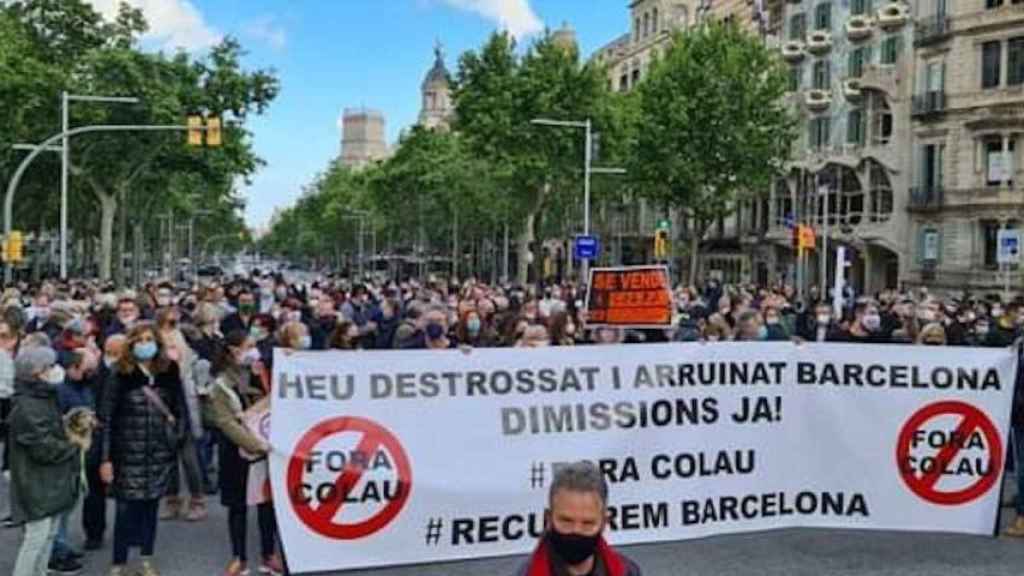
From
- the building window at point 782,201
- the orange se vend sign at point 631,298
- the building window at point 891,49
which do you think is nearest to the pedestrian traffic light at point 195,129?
the orange se vend sign at point 631,298

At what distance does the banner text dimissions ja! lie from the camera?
7340mm

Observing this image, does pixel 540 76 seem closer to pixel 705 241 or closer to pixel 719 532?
pixel 705 241

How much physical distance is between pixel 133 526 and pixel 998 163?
46689mm

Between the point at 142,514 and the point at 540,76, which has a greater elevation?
the point at 540,76

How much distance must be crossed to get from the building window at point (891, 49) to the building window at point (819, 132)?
16.8 ft

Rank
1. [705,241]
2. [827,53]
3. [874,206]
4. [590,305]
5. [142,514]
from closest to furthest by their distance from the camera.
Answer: [142,514] < [590,305] < [874,206] < [827,53] < [705,241]

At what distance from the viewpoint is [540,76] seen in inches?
2115

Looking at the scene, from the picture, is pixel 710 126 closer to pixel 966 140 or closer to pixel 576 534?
pixel 966 140

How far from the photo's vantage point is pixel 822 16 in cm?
6191

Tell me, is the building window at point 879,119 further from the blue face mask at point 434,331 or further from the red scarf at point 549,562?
the red scarf at point 549,562

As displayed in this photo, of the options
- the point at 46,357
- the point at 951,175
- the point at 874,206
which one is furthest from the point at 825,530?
the point at 874,206

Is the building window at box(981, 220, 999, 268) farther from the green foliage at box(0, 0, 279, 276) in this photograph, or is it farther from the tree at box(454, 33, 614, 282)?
the green foliage at box(0, 0, 279, 276)

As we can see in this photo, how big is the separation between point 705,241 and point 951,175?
23.6 meters

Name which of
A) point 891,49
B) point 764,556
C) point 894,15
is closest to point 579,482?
point 764,556
